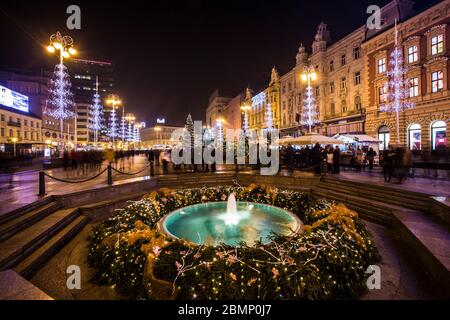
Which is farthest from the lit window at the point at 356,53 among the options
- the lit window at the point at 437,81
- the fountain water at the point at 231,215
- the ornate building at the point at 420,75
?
the fountain water at the point at 231,215

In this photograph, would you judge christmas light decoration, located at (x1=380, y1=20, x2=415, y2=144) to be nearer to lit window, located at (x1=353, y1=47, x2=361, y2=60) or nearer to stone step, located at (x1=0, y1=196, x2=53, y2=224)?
lit window, located at (x1=353, y1=47, x2=361, y2=60)

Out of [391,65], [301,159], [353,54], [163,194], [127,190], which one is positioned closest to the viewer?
[163,194]

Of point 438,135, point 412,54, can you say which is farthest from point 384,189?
point 412,54

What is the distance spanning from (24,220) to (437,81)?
3006 cm

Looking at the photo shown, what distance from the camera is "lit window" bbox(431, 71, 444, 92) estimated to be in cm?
2043

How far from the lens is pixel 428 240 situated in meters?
4.80

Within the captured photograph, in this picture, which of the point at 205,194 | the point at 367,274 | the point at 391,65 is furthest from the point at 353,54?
the point at 367,274

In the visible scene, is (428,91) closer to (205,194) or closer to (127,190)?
(205,194)

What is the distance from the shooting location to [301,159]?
1667 cm

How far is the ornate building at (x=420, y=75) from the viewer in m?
20.1

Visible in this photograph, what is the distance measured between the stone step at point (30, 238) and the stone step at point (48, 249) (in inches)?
3.9

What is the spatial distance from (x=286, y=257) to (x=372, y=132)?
1146 inches

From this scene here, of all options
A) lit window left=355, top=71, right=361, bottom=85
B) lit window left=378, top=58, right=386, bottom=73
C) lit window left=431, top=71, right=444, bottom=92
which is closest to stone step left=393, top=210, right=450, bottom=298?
lit window left=431, top=71, right=444, bottom=92

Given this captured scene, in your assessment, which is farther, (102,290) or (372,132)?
(372,132)
